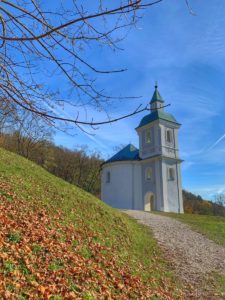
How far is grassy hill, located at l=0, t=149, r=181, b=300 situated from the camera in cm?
542

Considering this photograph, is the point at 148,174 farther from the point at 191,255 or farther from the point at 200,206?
the point at 200,206

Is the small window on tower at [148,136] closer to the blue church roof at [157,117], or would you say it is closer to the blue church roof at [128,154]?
the blue church roof at [157,117]

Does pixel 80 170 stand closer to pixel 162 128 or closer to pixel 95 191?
pixel 95 191

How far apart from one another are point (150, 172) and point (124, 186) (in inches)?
115

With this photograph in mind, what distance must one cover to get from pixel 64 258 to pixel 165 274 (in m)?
3.69

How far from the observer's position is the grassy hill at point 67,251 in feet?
17.8

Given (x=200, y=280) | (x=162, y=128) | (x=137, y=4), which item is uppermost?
(x=162, y=128)

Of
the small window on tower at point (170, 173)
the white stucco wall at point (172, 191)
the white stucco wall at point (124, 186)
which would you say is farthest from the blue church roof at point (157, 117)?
the small window on tower at point (170, 173)

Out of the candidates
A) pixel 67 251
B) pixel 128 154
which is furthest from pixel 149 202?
pixel 67 251

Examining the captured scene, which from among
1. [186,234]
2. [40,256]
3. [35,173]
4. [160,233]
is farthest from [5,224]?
[186,234]

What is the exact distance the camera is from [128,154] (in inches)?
1383

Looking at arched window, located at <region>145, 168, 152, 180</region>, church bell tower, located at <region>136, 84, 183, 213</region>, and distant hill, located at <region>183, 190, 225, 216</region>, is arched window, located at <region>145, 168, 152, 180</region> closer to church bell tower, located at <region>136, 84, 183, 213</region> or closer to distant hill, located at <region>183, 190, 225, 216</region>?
church bell tower, located at <region>136, 84, 183, 213</region>

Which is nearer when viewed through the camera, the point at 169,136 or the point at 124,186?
the point at 124,186

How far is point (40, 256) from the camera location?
624 centimetres
